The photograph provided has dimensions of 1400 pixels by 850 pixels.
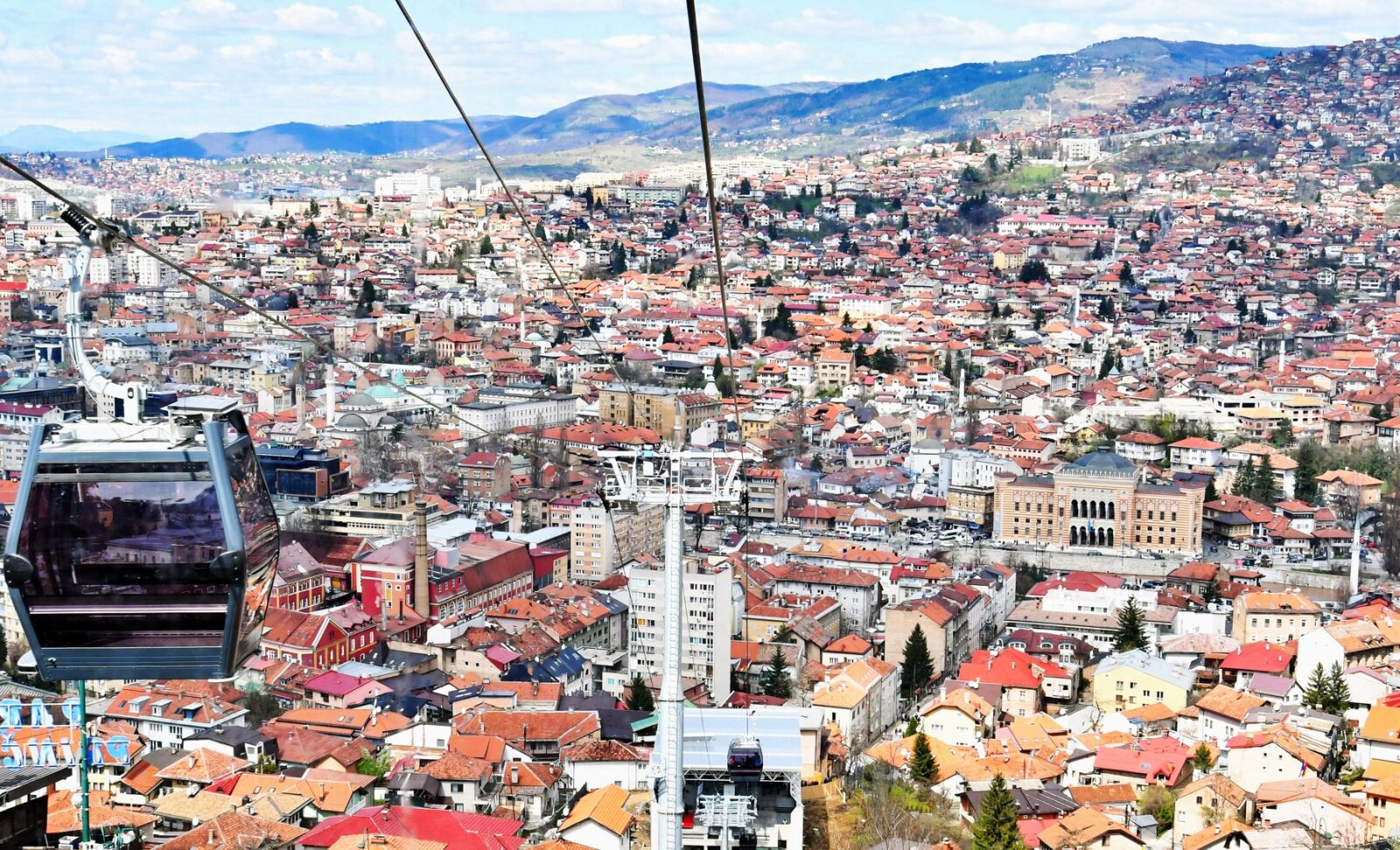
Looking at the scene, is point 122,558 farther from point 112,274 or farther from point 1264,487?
point 112,274

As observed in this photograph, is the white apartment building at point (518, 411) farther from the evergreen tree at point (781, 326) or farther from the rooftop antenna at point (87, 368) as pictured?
the rooftop antenna at point (87, 368)

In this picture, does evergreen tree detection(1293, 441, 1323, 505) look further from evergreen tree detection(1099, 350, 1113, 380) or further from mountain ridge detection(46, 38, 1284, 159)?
mountain ridge detection(46, 38, 1284, 159)

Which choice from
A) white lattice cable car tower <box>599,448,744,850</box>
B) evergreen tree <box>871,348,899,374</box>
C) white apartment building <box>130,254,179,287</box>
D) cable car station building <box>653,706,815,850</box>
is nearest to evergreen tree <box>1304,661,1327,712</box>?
cable car station building <box>653,706,815,850</box>

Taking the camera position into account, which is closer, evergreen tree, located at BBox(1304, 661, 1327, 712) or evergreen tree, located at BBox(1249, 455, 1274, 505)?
evergreen tree, located at BBox(1304, 661, 1327, 712)

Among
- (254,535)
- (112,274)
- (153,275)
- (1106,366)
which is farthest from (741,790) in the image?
(153,275)

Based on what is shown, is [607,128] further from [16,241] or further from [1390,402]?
[1390,402]

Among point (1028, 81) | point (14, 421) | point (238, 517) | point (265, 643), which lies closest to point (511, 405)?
point (14, 421)
